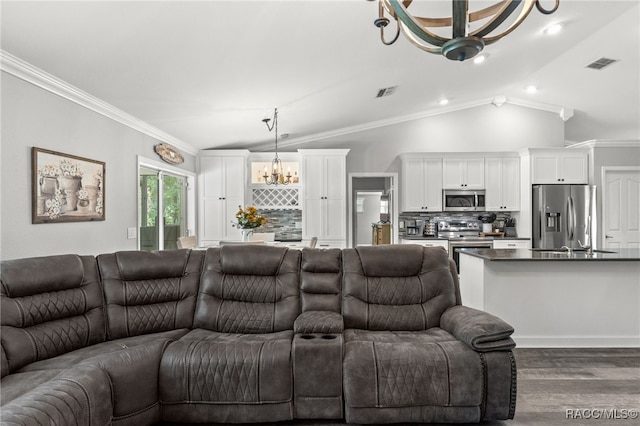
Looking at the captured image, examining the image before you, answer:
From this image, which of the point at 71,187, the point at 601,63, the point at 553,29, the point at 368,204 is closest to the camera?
the point at 71,187

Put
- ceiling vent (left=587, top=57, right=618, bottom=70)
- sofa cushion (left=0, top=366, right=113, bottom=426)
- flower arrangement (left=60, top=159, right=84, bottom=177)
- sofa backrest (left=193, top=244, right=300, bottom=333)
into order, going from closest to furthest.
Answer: sofa cushion (left=0, top=366, right=113, bottom=426), sofa backrest (left=193, top=244, right=300, bottom=333), flower arrangement (left=60, top=159, right=84, bottom=177), ceiling vent (left=587, top=57, right=618, bottom=70)

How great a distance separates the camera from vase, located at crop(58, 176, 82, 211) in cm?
316

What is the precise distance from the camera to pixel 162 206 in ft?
17.7

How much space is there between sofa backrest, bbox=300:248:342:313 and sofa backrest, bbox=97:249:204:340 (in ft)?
2.72

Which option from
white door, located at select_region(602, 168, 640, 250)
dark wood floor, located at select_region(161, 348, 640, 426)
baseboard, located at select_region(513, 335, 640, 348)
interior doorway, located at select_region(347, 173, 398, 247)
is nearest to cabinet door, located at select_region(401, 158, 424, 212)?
interior doorway, located at select_region(347, 173, 398, 247)

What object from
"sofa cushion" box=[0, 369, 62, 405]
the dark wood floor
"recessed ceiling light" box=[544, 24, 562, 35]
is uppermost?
"recessed ceiling light" box=[544, 24, 562, 35]

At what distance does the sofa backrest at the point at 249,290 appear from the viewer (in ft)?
8.76

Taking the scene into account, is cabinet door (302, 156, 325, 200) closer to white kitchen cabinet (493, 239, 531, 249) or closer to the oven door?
the oven door

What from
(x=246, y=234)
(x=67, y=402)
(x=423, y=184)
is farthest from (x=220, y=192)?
(x=67, y=402)

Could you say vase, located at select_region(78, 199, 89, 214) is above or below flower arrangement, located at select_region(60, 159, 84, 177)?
below

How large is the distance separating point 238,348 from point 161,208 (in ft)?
12.1

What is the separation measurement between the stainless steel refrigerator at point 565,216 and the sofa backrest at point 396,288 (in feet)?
14.6

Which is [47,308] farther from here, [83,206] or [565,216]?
[565,216]

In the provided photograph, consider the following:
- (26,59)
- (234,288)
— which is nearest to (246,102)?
(26,59)
